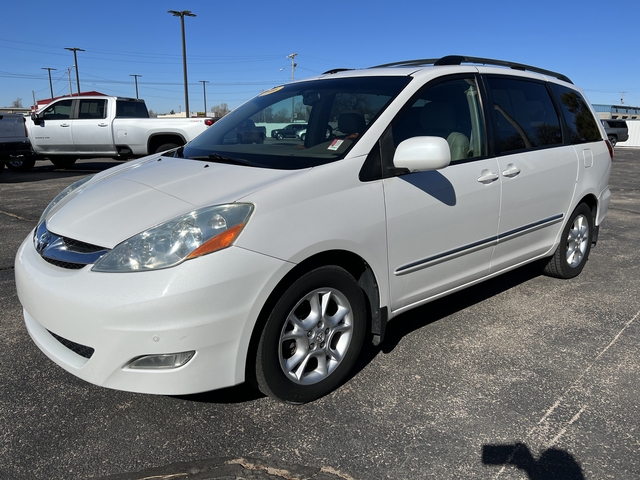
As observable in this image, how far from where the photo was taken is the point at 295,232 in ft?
8.02

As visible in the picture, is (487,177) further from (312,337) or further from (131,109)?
(131,109)

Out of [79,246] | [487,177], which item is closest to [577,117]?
[487,177]

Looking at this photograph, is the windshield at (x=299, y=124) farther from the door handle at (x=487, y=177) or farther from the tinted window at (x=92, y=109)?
the tinted window at (x=92, y=109)

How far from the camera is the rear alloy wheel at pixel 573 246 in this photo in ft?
14.8

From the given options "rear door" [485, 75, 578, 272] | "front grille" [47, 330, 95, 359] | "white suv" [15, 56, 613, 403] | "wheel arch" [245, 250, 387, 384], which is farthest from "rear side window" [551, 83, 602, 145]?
"front grille" [47, 330, 95, 359]

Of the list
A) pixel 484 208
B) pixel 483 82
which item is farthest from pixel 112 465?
pixel 483 82

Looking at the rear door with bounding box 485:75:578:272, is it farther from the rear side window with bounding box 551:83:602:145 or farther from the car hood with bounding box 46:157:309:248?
the car hood with bounding box 46:157:309:248

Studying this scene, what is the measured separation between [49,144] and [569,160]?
1300cm

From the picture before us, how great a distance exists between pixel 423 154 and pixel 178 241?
1319 mm

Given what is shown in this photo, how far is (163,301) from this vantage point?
7.13ft

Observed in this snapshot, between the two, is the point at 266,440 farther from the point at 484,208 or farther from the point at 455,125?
the point at 455,125

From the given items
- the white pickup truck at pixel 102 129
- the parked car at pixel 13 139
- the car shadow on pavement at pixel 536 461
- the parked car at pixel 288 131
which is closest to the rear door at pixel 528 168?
the parked car at pixel 288 131

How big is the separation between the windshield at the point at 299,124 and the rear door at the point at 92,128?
34.0 ft

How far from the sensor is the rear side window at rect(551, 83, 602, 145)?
14.6 feet
